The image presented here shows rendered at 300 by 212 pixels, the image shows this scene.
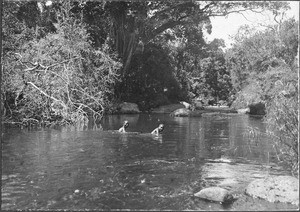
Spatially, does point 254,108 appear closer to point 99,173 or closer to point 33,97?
point 33,97

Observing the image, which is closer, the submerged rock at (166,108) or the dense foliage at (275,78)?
the dense foliage at (275,78)

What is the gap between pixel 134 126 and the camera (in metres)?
22.5

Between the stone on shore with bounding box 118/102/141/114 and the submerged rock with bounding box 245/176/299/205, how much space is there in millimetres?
26430

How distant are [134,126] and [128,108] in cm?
1272

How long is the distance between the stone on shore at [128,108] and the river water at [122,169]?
16889 mm

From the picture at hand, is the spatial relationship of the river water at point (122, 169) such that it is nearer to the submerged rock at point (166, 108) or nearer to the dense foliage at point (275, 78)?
the dense foliage at point (275, 78)

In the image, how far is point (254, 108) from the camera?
3834 cm

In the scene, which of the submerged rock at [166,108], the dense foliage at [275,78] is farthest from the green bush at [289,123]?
the submerged rock at [166,108]

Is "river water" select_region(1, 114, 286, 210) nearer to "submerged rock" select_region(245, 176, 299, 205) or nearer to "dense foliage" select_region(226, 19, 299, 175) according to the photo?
"submerged rock" select_region(245, 176, 299, 205)

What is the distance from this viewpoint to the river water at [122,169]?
7.87m

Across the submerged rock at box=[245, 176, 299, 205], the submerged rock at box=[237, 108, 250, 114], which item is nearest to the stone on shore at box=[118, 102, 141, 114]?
the submerged rock at box=[237, 108, 250, 114]

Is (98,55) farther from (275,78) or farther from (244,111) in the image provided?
(244,111)

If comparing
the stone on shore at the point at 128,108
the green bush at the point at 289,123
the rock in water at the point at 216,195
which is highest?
the stone on shore at the point at 128,108

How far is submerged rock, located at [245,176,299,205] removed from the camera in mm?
7824
